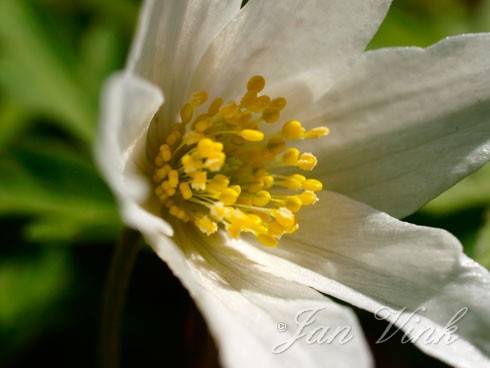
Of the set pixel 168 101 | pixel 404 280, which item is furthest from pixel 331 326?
pixel 168 101

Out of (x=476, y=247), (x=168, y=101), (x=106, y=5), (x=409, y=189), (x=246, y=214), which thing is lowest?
(x=476, y=247)

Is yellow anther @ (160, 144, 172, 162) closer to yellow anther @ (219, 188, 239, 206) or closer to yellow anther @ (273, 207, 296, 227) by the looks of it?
yellow anther @ (219, 188, 239, 206)

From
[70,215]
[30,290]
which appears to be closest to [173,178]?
[70,215]

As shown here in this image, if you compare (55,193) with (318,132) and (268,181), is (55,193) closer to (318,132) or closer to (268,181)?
(268,181)

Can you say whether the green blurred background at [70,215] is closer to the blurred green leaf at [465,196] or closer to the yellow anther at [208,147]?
the blurred green leaf at [465,196]

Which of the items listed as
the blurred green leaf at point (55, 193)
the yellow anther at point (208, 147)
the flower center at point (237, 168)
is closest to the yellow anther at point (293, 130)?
the flower center at point (237, 168)

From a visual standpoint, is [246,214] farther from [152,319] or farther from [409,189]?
[152,319]

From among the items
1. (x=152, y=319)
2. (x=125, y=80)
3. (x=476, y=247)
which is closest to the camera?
(x=125, y=80)
